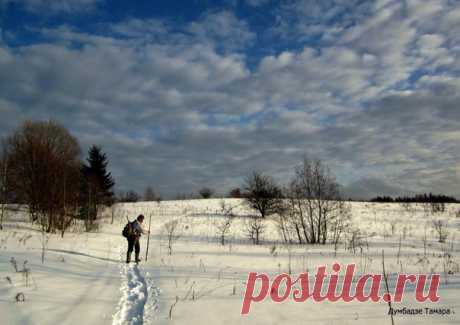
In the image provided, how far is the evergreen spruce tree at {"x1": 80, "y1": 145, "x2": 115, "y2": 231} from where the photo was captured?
87.3 ft

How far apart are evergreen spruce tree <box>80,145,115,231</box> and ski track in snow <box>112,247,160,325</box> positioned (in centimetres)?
1726

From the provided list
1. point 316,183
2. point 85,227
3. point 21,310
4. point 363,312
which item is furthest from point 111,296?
point 85,227

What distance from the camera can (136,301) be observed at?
6.62m

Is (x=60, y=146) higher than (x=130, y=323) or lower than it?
higher

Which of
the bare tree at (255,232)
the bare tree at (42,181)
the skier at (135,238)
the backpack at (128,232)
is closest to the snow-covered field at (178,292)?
the skier at (135,238)

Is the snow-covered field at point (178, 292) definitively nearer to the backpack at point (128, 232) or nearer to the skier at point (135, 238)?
the skier at point (135, 238)

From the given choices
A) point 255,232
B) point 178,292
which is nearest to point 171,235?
point 255,232

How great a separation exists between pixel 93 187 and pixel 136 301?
2470 cm

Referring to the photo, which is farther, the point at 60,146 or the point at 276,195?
the point at 60,146

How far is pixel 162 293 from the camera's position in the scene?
23.4 feet

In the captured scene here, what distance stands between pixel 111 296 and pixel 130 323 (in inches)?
72.3

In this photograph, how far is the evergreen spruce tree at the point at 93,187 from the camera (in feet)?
87.3

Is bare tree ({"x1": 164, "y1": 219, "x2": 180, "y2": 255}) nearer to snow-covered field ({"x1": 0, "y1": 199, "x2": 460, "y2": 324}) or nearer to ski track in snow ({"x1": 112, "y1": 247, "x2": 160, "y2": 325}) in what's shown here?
snow-covered field ({"x1": 0, "y1": 199, "x2": 460, "y2": 324})

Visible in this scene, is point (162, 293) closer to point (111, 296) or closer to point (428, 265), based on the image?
point (111, 296)
